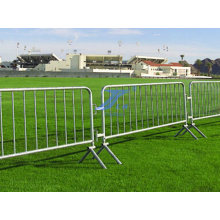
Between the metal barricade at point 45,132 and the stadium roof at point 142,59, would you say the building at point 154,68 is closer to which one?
the stadium roof at point 142,59

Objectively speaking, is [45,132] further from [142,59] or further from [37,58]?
[37,58]

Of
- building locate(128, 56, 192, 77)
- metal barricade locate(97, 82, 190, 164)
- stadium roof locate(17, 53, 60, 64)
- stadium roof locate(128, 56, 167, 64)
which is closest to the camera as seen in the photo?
metal barricade locate(97, 82, 190, 164)

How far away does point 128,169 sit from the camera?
5.79 meters

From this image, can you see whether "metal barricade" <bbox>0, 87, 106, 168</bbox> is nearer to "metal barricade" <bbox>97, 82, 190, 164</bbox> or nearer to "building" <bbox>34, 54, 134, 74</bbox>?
"metal barricade" <bbox>97, 82, 190, 164</bbox>

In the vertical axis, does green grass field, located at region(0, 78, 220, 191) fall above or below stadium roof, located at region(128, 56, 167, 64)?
below

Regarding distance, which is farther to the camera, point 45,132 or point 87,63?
point 87,63

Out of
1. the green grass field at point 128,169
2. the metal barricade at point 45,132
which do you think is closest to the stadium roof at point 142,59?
the metal barricade at point 45,132

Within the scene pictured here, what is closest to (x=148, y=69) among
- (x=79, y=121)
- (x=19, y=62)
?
(x=19, y=62)

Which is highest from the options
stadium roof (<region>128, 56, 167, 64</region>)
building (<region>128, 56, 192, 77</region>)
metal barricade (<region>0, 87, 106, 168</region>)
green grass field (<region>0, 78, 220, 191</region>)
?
stadium roof (<region>128, 56, 167, 64</region>)

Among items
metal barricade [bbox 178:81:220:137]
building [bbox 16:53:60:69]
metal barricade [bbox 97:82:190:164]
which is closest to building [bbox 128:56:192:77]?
building [bbox 16:53:60:69]

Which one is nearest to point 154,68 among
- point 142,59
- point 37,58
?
point 142,59

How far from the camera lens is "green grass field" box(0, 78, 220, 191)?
489 centimetres

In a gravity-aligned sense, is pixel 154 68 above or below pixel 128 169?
above

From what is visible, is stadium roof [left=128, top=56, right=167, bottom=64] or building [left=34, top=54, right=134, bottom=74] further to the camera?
stadium roof [left=128, top=56, right=167, bottom=64]
